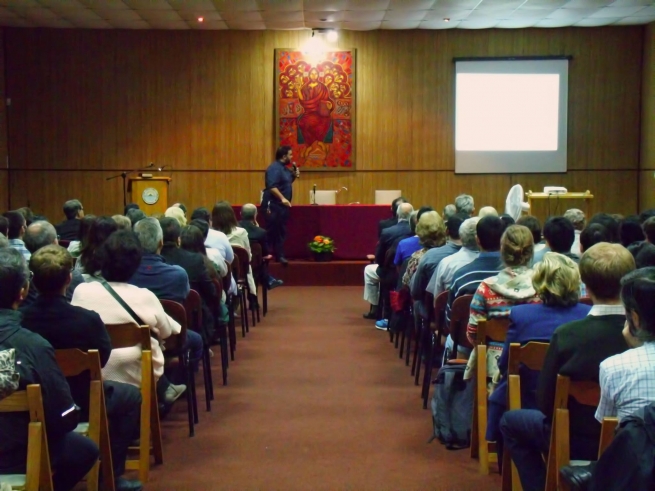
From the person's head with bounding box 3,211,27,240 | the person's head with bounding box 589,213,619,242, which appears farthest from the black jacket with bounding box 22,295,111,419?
the person's head with bounding box 589,213,619,242

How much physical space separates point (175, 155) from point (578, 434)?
11091 millimetres

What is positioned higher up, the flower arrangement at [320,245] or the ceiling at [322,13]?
the ceiling at [322,13]

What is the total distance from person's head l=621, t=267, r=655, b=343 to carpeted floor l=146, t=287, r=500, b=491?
1.65 meters

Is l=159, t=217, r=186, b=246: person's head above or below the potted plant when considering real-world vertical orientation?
above

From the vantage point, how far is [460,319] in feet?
13.5

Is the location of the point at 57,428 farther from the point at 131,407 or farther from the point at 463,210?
the point at 463,210

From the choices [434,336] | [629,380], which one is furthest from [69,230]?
[629,380]

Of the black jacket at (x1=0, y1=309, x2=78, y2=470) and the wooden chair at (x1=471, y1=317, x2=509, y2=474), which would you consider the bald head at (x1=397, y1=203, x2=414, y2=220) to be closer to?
the wooden chair at (x1=471, y1=317, x2=509, y2=474)

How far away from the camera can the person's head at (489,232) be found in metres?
4.39

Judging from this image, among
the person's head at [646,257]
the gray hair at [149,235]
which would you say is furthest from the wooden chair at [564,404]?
the gray hair at [149,235]

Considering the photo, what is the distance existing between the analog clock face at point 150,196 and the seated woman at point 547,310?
954 cm

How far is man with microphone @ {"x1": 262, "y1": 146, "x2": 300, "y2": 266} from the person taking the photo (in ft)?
34.1

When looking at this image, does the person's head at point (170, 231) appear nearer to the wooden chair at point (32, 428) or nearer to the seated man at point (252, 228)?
the wooden chair at point (32, 428)

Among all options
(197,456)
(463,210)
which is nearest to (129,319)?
(197,456)
